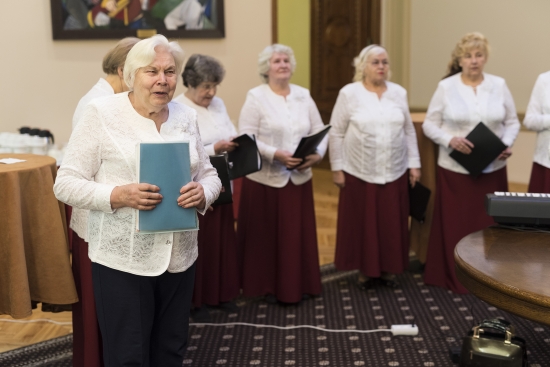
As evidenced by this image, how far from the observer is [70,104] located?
220 inches

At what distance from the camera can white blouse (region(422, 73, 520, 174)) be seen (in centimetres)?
440

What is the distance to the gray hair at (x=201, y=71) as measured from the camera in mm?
3830

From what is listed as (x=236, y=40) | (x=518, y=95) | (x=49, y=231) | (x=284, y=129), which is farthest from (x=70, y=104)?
(x=518, y=95)

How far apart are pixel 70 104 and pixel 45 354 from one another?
255 cm

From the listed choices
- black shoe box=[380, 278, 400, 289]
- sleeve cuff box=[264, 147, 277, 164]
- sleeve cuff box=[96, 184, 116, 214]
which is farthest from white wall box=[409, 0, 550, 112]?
sleeve cuff box=[96, 184, 116, 214]

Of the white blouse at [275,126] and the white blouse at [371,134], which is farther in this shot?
the white blouse at [371,134]

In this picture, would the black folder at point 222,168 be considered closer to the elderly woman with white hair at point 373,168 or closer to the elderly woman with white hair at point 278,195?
the elderly woman with white hair at point 278,195

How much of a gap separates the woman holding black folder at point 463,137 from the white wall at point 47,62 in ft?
6.77

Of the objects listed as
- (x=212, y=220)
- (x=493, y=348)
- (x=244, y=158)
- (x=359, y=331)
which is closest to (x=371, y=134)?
(x=244, y=158)

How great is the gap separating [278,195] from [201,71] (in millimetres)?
888

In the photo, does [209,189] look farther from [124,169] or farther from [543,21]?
[543,21]

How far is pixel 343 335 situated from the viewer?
12.5ft

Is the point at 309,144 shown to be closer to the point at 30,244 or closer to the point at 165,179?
the point at 30,244

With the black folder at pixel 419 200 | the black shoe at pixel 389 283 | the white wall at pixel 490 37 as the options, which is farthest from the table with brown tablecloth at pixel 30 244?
the white wall at pixel 490 37
